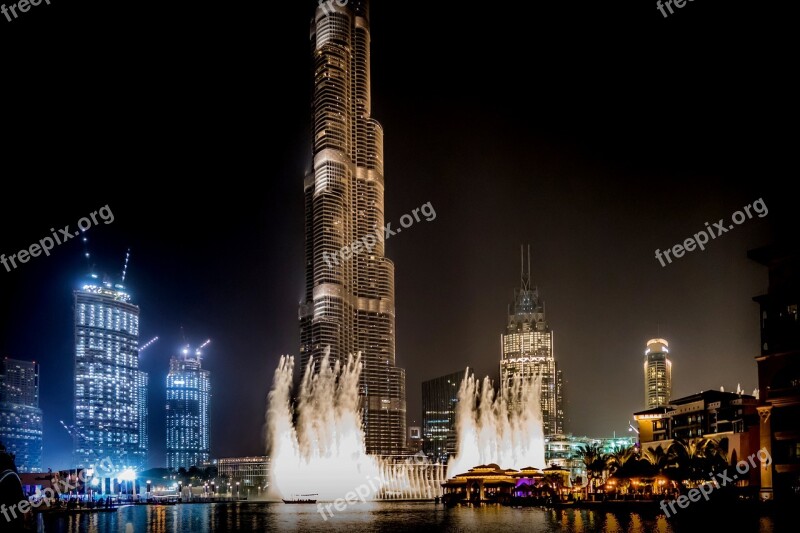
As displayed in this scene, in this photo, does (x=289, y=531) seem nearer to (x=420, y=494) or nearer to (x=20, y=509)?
(x=20, y=509)

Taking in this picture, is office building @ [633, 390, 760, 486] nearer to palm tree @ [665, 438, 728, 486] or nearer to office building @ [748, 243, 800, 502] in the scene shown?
palm tree @ [665, 438, 728, 486]

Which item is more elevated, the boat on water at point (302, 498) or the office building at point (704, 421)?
the office building at point (704, 421)

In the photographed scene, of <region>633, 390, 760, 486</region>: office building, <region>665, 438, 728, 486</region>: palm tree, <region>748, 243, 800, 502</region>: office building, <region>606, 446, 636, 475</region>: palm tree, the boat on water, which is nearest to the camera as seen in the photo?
<region>748, 243, 800, 502</region>: office building

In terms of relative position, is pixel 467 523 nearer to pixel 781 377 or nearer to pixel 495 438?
pixel 781 377

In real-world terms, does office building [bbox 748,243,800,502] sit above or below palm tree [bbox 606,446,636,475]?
above

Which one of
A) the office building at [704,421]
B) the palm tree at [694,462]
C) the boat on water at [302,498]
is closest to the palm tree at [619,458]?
the office building at [704,421]

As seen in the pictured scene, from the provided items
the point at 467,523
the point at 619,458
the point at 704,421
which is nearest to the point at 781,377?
the point at 467,523

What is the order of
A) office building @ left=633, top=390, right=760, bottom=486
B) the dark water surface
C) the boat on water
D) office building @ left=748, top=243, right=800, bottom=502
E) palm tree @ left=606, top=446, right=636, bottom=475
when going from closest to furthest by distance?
the dark water surface < office building @ left=748, top=243, right=800, bottom=502 < office building @ left=633, top=390, right=760, bottom=486 < palm tree @ left=606, top=446, right=636, bottom=475 < the boat on water

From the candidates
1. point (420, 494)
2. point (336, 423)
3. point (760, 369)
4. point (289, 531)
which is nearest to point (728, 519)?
point (760, 369)

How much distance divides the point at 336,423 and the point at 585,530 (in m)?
85.1

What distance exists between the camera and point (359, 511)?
12119 centimetres

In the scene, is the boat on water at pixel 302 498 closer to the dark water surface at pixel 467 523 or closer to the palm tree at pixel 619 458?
the dark water surface at pixel 467 523

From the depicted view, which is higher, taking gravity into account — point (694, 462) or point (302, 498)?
point (694, 462)

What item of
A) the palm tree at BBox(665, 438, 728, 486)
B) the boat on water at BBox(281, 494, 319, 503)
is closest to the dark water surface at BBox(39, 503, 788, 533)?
the palm tree at BBox(665, 438, 728, 486)
